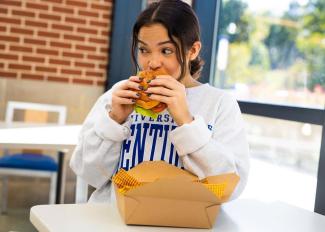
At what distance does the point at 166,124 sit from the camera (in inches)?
55.2

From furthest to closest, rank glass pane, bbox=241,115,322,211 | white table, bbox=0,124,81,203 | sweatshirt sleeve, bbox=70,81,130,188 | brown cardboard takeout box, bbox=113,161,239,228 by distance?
white table, bbox=0,124,81,203 → glass pane, bbox=241,115,322,211 → sweatshirt sleeve, bbox=70,81,130,188 → brown cardboard takeout box, bbox=113,161,239,228

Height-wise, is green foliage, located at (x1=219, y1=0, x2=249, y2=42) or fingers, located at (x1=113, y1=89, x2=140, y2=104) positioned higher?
green foliage, located at (x1=219, y1=0, x2=249, y2=42)

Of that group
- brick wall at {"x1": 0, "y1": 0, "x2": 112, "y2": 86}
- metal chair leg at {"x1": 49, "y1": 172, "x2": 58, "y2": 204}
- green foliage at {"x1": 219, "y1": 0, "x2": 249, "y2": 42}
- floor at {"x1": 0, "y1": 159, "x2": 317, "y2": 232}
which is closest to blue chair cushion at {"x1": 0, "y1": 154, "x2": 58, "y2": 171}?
metal chair leg at {"x1": 49, "y1": 172, "x2": 58, "y2": 204}

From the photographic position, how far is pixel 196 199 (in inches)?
43.3

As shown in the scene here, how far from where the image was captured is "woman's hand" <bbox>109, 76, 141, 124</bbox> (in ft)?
4.18

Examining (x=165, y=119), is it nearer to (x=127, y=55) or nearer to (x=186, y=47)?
(x=186, y=47)

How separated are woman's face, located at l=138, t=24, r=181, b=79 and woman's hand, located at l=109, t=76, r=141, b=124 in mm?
102

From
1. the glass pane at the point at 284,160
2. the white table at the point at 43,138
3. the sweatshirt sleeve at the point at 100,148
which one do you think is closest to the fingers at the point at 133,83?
the sweatshirt sleeve at the point at 100,148

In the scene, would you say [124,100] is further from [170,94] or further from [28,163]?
[28,163]

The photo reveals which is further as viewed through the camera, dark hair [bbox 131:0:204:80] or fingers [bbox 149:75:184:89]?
dark hair [bbox 131:0:204:80]

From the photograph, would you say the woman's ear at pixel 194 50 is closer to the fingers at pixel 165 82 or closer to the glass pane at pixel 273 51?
the fingers at pixel 165 82

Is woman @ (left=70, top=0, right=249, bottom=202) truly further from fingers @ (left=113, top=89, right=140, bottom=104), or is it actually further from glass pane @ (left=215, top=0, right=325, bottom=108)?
glass pane @ (left=215, top=0, right=325, bottom=108)

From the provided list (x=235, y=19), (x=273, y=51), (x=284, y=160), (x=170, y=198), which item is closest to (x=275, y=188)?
(x=284, y=160)

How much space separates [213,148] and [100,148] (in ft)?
1.02
